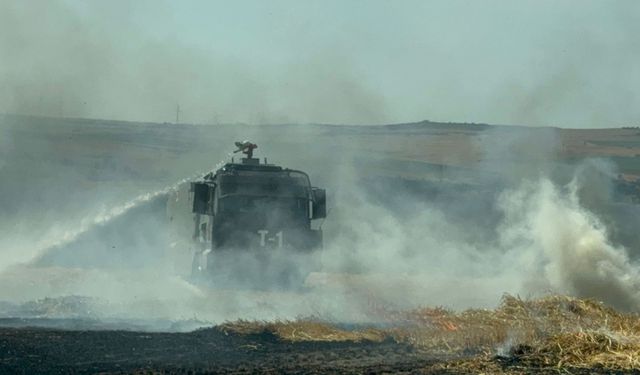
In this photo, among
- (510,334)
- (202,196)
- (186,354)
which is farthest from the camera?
(202,196)

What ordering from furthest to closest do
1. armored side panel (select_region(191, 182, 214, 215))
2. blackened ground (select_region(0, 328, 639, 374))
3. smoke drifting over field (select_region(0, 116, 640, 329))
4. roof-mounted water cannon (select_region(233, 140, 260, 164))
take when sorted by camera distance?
1. roof-mounted water cannon (select_region(233, 140, 260, 164))
2. armored side panel (select_region(191, 182, 214, 215))
3. smoke drifting over field (select_region(0, 116, 640, 329))
4. blackened ground (select_region(0, 328, 639, 374))

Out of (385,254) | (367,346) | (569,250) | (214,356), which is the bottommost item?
(214,356)

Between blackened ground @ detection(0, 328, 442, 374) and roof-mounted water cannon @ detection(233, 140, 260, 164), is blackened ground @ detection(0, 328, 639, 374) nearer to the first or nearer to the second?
blackened ground @ detection(0, 328, 442, 374)

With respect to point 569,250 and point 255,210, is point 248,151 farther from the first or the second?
point 569,250

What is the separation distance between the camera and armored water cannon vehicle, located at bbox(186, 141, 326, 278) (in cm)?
2517

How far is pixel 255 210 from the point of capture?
25.5 m

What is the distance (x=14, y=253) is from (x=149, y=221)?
4451 mm

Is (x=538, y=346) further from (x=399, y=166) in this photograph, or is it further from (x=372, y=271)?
(x=399, y=166)

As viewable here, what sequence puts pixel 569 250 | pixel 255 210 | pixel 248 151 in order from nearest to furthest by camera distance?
pixel 569 250, pixel 255 210, pixel 248 151

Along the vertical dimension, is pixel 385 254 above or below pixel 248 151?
below

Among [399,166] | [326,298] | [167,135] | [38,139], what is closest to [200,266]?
[326,298]

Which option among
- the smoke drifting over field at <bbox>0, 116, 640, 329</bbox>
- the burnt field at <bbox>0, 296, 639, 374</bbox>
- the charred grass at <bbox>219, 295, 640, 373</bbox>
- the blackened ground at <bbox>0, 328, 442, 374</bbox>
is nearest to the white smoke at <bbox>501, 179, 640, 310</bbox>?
the smoke drifting over field at <bbox>0, 116, 640, 329</bbox>

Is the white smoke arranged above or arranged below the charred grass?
above

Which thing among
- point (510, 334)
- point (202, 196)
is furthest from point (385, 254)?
point (510, 334)
